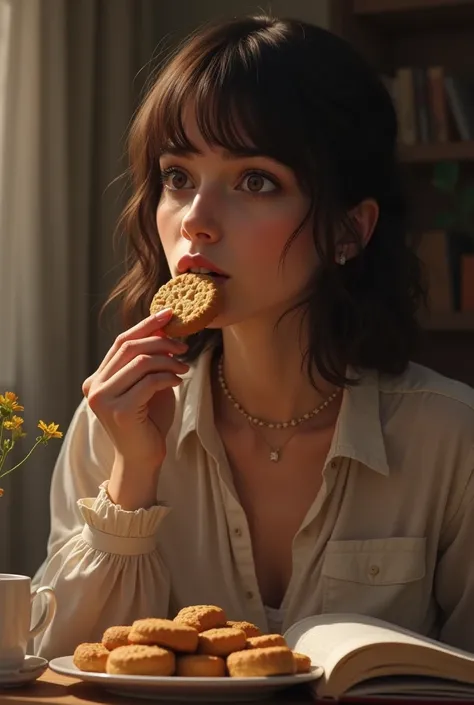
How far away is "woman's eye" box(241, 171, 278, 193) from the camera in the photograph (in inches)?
63.6

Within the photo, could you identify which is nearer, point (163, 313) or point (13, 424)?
point (13, 424)

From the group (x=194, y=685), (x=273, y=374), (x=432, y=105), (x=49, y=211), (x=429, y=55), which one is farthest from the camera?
(x=429, y=55)

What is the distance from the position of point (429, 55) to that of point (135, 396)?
97.0 inches

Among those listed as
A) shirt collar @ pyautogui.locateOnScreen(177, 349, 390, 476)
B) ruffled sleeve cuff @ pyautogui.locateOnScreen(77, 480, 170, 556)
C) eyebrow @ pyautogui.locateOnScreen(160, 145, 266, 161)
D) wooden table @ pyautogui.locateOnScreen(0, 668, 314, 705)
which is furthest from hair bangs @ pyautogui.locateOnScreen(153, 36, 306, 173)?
wooden table @ pyautogui.locateOnScreen(0, 668, 314, 705)

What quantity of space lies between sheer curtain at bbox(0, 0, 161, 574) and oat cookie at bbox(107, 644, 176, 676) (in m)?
1.82

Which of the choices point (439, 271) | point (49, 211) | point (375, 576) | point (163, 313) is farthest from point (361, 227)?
point (439, 271)

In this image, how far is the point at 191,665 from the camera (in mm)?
1118

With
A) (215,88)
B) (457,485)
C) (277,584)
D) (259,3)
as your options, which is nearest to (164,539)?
(277,584)

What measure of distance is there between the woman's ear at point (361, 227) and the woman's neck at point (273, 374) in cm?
13

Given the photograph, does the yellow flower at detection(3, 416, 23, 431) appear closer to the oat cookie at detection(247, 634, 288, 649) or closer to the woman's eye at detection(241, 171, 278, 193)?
the oat cookie at detection(247, 634, 288, 649)

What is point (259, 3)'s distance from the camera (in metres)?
3.65

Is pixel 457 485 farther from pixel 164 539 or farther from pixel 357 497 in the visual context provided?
pixel 164 539

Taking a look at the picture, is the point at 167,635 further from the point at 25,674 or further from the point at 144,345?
the point at 144,345

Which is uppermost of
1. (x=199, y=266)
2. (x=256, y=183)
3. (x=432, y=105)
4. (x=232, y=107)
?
(x=432, y=105)
